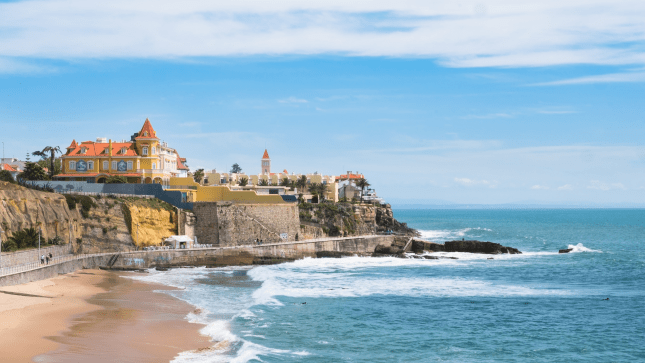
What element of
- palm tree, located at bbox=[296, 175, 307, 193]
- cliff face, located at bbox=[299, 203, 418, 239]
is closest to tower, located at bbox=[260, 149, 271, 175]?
palm tree, located at bbox=[296, 175, 307, 193]

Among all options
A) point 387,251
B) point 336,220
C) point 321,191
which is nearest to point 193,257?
point 387,251

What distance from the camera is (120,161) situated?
57250 millimetres

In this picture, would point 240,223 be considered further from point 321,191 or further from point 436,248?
point 321,191

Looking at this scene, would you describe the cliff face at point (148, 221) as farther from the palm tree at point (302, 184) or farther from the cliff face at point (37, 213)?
the palm tree at point (302, 184)

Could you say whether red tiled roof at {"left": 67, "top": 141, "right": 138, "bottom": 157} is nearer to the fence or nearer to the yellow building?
the yellow building

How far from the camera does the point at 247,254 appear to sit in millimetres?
49156

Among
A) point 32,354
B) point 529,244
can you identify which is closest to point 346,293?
point 32,354

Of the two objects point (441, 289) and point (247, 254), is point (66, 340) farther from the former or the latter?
point (247, 254)

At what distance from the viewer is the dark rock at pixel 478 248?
6109cm

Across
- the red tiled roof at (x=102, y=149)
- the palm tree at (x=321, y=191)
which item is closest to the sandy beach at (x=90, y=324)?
the red tiled roof at (x=102, y=149)

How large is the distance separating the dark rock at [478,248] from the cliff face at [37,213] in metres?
35.9

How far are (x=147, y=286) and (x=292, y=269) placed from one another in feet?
46.7

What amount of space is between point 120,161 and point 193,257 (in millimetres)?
16132

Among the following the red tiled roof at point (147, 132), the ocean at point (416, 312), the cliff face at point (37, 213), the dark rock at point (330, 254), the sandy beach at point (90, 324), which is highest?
the red tiled roof at point (147, 132)
